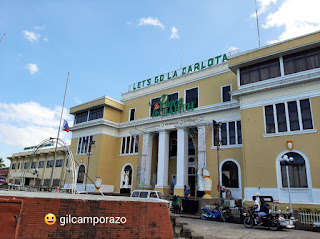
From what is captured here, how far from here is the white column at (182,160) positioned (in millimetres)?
26562

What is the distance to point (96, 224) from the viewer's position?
6.84m

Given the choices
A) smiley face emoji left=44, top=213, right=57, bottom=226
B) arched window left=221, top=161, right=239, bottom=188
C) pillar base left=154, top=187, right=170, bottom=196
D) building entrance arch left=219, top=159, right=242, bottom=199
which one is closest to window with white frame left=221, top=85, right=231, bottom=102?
building entrance arch left=219, top=159, right=242, bottom=199

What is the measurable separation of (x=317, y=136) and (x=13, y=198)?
19.0 metres

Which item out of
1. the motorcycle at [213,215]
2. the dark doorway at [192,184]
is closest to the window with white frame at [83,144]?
the dark doorway at [192,184]

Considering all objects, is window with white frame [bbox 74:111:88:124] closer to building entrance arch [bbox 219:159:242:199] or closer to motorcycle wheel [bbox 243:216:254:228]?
building entrance arch [bbox 219:159:242:199]

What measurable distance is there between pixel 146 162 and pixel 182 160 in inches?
215

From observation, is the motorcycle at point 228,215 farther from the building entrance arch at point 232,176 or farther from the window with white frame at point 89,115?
the window with white frame at point 89,115

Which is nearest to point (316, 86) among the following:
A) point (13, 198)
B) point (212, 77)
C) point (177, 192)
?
point (212, 77)

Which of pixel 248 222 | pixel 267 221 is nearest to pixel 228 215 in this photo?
pixel 248 222

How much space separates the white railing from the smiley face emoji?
14.6 m

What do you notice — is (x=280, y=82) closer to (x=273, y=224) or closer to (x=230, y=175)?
(x=230, y=175)

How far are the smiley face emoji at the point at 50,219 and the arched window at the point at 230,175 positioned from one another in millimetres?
19661

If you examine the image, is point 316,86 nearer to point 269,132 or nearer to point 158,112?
point 269,132

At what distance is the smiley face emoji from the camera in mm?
6415
